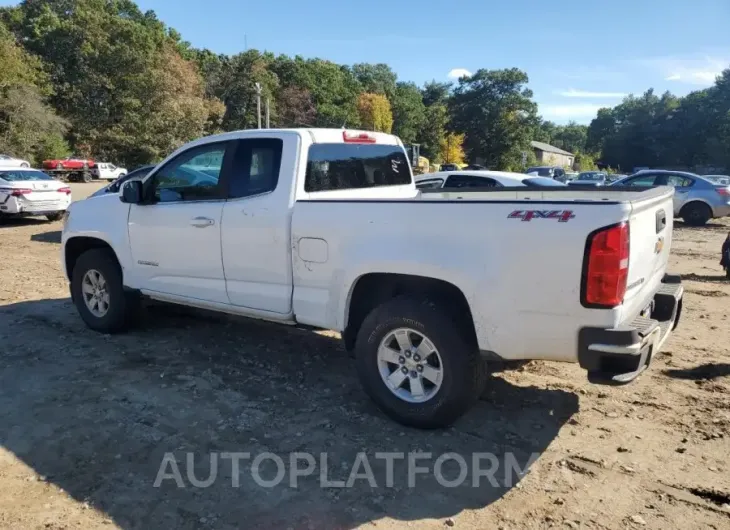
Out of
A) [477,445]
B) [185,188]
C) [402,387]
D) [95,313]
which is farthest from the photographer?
[95,313]

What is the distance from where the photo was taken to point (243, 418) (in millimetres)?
4160

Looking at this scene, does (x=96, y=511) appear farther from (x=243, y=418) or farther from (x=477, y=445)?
(x=477, y=445)

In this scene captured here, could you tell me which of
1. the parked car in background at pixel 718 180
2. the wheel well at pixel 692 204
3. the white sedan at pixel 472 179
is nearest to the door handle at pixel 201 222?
the white sedan at pixel 472 179

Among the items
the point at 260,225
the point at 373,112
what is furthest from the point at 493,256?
the point at 373,112

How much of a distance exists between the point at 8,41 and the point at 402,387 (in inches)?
1927

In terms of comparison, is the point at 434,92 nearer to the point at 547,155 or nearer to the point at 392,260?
the point at 547,155

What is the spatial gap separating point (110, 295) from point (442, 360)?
3.65 m

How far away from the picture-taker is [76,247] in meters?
6.32

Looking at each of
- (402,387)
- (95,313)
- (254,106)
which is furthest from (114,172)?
(402,387)

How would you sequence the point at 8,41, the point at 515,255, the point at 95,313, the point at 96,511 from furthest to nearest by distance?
the point at 8,41
the point at 95,313
the point at 515,255
the point at 96,511

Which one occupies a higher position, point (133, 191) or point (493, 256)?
point (133, 191)

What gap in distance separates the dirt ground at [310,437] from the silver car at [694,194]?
12121mm

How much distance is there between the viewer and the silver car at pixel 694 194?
656 inches

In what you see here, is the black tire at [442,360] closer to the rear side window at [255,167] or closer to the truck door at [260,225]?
the truck door at [260,225]
